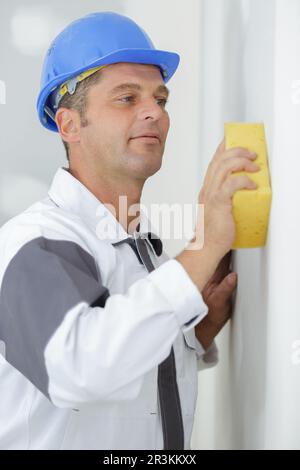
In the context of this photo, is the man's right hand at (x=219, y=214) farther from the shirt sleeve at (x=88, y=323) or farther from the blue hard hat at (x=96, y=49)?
the blue hard hat at (x=96, y=49)

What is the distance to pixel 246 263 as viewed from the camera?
166 centimetres

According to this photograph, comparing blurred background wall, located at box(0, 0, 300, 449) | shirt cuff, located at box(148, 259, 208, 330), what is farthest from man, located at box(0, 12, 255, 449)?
blurred background wall, located at box(0, 0, 300, 449)

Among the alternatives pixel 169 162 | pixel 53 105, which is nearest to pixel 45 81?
pixel 53 105

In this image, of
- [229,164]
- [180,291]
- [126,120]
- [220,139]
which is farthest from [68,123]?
[180,291]

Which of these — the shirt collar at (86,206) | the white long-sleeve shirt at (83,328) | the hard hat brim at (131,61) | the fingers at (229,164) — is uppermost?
the hard hat brim at (131,61)

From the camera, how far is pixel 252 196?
4.23 feet

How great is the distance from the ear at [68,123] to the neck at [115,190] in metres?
0.08

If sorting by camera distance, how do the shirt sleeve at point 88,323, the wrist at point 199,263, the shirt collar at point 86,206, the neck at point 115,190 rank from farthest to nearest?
1. the neck at point 115,190
2. the shirt collar at point 86,206
3. the wrist at point 199,263
4. the shirt sleeve at point 88,323

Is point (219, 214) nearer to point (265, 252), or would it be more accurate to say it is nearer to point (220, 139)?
point (265, 252)

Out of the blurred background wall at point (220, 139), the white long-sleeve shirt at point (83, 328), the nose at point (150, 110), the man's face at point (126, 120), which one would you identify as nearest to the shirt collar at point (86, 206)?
the white long-sleeve shirt at point (83, 328)

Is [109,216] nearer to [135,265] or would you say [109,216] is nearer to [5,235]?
[135,265]

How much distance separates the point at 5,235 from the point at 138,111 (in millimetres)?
468

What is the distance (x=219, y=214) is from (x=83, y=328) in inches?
13.9

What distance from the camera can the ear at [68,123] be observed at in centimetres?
175
